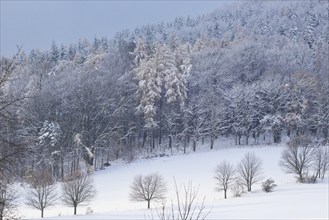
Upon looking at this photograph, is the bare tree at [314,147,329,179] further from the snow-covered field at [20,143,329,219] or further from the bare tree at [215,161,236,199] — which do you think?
the bare tree at [215,161,236,199]

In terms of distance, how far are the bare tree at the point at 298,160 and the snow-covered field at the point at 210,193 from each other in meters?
1.01

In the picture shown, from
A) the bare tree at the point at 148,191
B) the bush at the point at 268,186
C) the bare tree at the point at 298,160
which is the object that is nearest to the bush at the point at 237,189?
the bush at the point at 268,186

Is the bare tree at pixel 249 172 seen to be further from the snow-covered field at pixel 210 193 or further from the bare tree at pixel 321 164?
the bare tree at pixel 321 164

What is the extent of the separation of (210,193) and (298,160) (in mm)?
11760

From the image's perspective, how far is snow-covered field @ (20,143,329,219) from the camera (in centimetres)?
3303

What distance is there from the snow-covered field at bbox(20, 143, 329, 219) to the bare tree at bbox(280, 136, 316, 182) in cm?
101

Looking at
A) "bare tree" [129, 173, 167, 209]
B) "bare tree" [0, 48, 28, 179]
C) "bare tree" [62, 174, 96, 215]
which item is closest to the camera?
"bare tree" [0, 48, 28, 179]

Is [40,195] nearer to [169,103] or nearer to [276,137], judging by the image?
[169,103]

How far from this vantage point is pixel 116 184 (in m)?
49.5

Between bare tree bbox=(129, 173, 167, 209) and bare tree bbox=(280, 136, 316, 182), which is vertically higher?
bare tree bbox=(280, 136, 316, 182)

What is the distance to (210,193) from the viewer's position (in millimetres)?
44688

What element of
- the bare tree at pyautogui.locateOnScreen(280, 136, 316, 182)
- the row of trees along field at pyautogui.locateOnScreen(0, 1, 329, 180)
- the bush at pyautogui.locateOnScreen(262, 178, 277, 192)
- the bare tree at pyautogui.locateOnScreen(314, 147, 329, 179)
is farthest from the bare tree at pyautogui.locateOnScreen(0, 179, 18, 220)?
the row of trees along field at pyautogui.locateOnScreen(0, 1, 329, 180)

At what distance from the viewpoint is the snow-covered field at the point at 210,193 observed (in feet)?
108

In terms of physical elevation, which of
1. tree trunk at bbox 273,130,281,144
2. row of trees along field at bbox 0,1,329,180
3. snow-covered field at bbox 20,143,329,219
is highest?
row of trees along field at bbox 0,1,329,180
